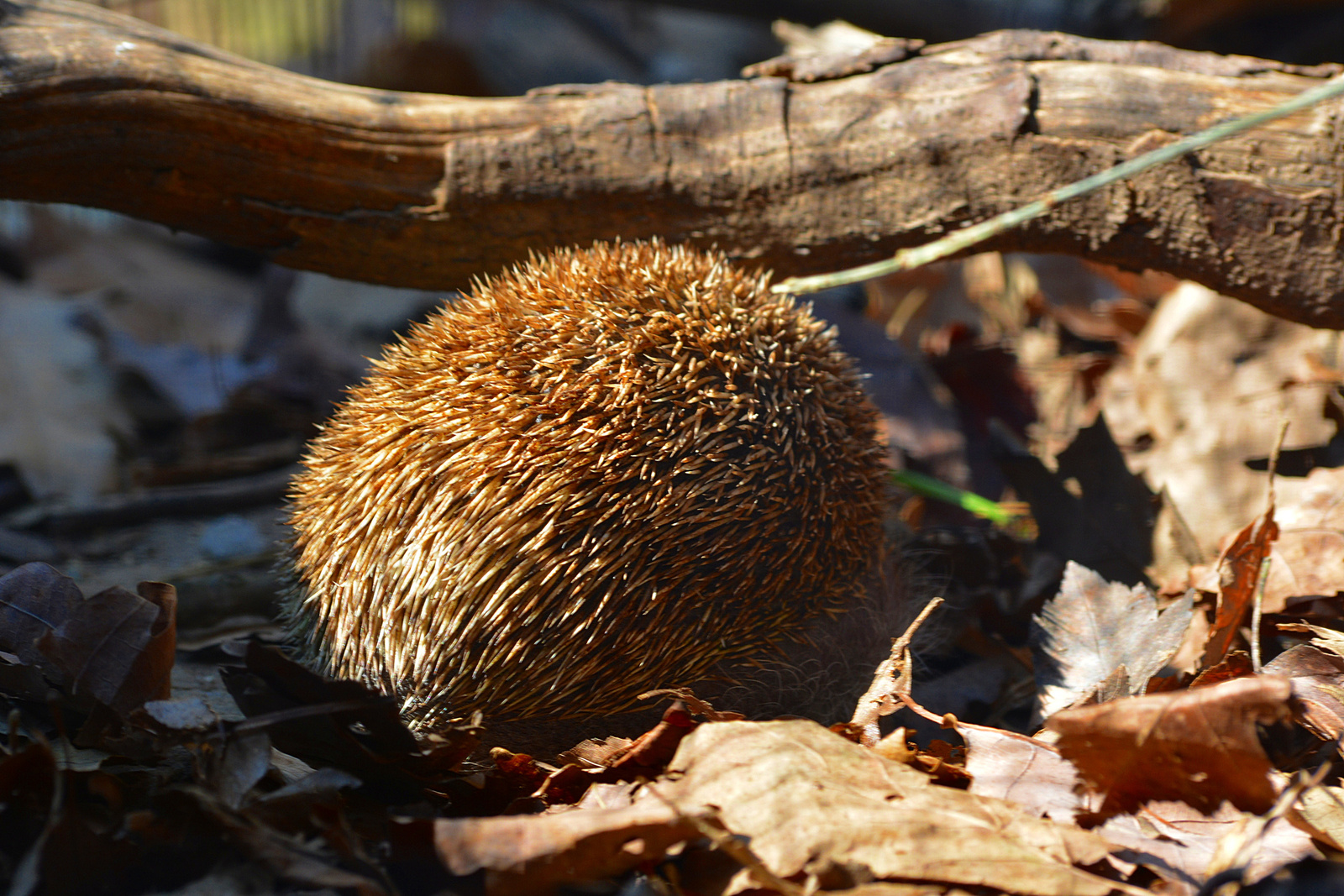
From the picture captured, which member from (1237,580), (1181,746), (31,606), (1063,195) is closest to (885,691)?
(1181,746)

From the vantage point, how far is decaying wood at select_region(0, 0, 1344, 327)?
115 inches

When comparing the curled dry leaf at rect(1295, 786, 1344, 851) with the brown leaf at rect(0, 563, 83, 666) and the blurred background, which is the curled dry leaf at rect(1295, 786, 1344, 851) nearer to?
the blurred background

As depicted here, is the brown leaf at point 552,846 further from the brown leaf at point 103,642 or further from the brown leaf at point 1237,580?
the brown leaf at point 1237,580

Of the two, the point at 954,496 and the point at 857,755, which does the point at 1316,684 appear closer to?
the point at 857,755

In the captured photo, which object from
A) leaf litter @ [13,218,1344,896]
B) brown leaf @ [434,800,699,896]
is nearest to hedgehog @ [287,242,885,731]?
leaf litter @ [13,218,1344,896]

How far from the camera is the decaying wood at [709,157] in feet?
9.55

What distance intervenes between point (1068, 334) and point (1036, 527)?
2055mm

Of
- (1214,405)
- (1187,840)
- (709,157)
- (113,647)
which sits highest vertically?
(709,157)

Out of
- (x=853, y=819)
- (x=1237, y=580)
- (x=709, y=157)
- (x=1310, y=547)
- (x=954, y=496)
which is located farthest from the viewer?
(x=954, y=496)

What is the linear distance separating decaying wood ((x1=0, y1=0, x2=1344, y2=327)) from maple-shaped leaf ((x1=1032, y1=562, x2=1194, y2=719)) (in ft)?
3.86

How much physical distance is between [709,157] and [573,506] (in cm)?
146

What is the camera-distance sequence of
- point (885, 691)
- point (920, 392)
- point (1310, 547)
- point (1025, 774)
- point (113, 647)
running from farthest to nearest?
1. point (920, 392)
2. point (1310, 547)
3. point (885, 691)
4. point (113, 647)
5. point (1025, 774)

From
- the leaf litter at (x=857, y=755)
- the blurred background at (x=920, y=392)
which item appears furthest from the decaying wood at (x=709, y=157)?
the leaf litter at (x=857, y=755)

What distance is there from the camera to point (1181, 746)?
6.16ft
